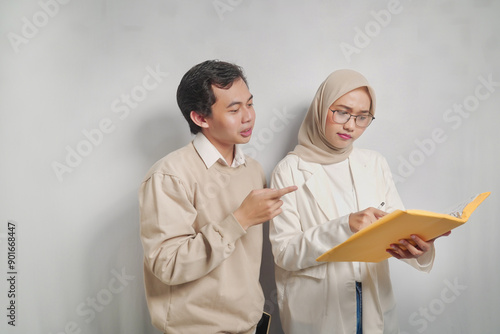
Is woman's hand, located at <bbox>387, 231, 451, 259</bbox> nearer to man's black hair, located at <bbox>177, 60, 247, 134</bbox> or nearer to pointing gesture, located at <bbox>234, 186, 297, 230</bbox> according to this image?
pointing gesture, located at <bbox>234, 186, 297, 230</bbox>

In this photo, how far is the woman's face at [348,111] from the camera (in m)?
1.56

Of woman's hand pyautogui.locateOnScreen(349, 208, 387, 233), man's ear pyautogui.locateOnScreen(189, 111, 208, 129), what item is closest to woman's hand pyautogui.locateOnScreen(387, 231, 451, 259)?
woman's hand pyautogui.locateOnScreen(349, 208, 387, 233)

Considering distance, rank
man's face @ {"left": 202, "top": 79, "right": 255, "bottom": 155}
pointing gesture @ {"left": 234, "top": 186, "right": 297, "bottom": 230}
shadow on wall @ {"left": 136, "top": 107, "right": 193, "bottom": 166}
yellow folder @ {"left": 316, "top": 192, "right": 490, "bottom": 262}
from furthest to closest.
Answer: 1. shadow on wall @ {"left": 136, "top": 107, "right": 193, "bottom": 166}
2. man's face @ {"left": 202, "top": 79, "right": 255, "bottom": 155}
3. pointing gesture @ {"left": 234, "top": 186, "right": 297, "bottom": 230}
4. yellow folder @ {"left": 316, "top": 192, "right": 490, "bottom": 262}

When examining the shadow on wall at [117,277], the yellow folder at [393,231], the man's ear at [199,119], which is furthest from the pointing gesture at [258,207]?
the shadow on wall at [117,277]

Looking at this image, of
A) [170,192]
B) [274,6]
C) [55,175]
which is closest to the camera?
[170,192]

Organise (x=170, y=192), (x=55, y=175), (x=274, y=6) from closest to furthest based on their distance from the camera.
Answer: (x=170, y=192) < (x=55, y=175) < (x=274, y=6)

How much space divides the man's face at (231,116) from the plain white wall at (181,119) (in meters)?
0.49

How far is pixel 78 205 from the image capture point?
1.85 m

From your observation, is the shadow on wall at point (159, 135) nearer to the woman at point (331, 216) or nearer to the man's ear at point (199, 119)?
the man's ear at point (199, 119)

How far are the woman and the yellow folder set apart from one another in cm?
15

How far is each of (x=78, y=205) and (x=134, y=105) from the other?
0.55 meters

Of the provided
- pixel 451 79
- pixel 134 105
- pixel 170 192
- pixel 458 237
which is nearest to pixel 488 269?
pixel 458 237

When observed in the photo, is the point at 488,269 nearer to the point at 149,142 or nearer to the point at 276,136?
the point at 276,136

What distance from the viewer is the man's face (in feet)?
4.78
